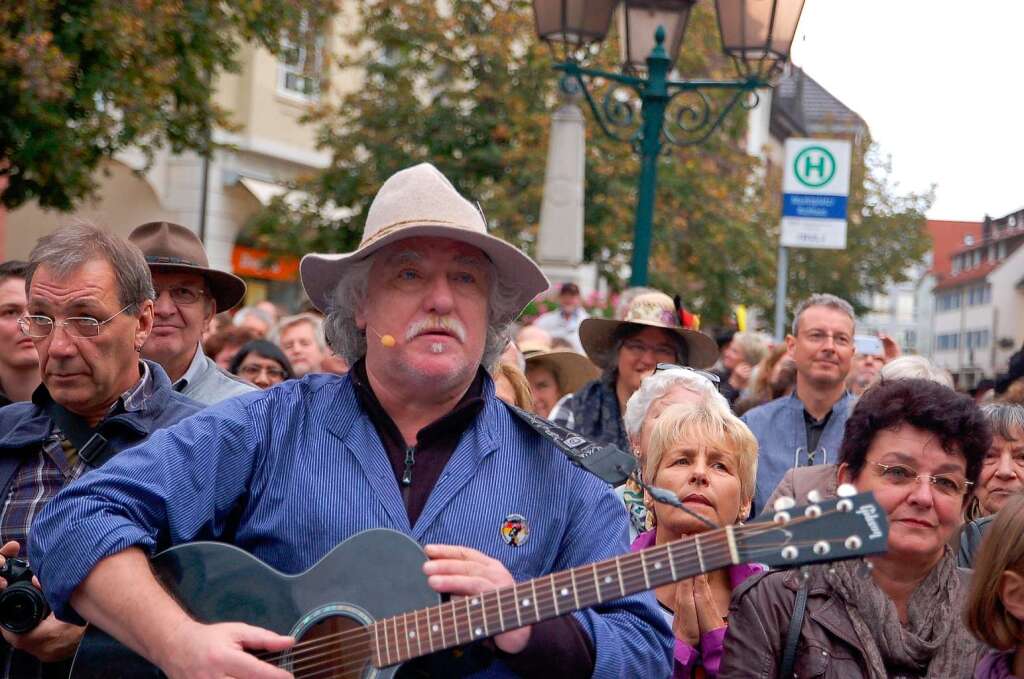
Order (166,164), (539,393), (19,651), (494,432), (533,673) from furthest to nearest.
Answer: (166,164)
(539,393)
(19,651)
(494,432)
(533,673)

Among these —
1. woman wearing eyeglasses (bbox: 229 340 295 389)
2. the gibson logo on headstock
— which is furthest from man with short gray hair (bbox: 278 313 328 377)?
the gibson logo on headstock

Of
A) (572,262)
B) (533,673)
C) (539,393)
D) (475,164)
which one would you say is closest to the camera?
(533,673)

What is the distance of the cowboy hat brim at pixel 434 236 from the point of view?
12.5 feet

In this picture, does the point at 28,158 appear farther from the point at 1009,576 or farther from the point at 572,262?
the point at 1009,576

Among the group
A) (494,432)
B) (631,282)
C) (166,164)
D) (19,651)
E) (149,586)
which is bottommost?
(19,651)

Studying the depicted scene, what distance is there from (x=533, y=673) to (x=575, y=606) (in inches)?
13.6

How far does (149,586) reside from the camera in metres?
3.52

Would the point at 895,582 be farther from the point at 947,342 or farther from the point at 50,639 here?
the point at 947,342

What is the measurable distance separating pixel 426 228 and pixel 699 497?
69.9 inches

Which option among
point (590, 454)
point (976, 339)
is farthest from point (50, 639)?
point (976, 339)

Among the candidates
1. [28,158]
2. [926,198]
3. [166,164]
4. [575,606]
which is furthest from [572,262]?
[926,198]

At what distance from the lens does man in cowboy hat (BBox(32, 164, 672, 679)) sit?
3.45 metres

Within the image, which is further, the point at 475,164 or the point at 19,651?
the point at 475,164

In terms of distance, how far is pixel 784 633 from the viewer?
13.8ft
